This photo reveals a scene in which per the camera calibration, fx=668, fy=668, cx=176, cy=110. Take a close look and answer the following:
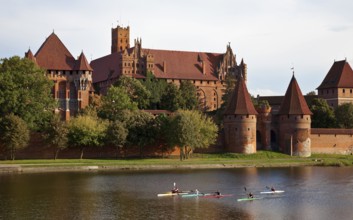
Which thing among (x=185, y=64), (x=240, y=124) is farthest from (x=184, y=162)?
(x=185, y=64)

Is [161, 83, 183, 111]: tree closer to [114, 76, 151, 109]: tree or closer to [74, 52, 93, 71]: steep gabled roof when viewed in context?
[114, 76, 151, 109]: tree

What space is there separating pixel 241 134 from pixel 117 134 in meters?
17.3

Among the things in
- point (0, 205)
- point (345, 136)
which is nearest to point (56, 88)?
point (345, 136)

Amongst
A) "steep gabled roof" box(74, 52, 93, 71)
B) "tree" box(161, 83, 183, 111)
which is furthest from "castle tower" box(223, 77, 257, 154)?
"steep gabled roof" box(74, 52, 93, 71)

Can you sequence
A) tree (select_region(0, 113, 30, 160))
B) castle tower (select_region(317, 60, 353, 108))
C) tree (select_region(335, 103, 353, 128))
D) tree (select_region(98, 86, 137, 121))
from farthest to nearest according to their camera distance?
1. castle tower (select_region(317, 60, 353, 108))
2. tree (select_region(335, 103, 353, 128))
3. tree (select_region(98, 86, 137, 121))
4. tree (select_region(0, 113, 30, 160))

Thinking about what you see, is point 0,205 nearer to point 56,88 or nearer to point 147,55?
point 56,88

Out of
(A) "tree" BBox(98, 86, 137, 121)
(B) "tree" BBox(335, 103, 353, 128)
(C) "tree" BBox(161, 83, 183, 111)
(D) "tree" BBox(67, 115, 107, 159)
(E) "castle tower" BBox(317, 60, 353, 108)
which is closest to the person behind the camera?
(D) "tree" BBox(67, 115, 107, 159)

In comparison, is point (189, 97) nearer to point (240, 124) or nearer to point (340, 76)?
point (240, 124)

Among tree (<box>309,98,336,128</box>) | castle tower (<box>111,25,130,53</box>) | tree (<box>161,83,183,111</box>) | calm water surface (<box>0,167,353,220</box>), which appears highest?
castle tower (<box>111,25,130,53</box>)

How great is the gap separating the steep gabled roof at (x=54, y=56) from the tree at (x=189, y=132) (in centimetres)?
2564

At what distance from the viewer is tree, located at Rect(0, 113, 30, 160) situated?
72.0 metres

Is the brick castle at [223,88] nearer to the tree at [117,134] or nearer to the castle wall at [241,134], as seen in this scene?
the castle wall at [241,134]

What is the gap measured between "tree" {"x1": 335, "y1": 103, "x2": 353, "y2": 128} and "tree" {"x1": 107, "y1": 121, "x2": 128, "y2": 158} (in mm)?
34640

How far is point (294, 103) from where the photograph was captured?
87.7 m
